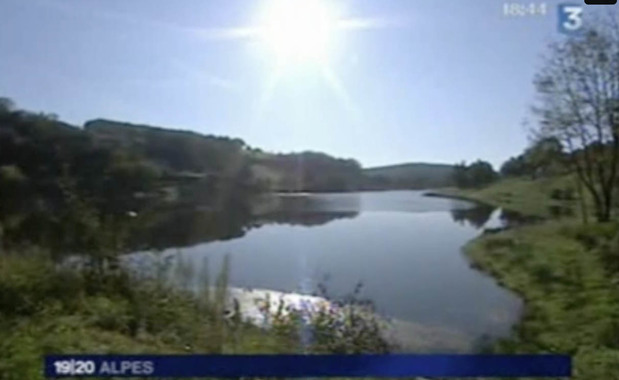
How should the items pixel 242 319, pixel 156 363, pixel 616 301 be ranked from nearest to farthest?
pixel 156 363 → pixel 616 301 → pixel 242 319

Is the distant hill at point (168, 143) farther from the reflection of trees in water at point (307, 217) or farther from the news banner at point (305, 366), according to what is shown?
the news banner at point (305, 366)

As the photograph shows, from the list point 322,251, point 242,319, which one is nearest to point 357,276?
point 322,251

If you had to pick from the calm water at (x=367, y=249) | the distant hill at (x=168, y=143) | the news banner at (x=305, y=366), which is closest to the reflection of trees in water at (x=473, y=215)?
the calm water at (x=367, y=249)

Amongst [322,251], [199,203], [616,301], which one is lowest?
[616,301]

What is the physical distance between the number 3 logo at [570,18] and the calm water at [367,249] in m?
0.76

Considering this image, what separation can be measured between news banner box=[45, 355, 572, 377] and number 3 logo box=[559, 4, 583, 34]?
1.22m

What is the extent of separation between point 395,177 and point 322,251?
427mm

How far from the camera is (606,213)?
7.89ft

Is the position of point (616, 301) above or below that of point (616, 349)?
above

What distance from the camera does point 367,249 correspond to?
247 cm

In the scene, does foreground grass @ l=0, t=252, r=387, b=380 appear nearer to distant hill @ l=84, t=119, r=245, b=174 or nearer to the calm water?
the calm water

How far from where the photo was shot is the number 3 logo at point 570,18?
2.13m

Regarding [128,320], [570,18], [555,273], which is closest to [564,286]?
[555,273]

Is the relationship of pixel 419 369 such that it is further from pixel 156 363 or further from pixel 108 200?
pixel 108 200
